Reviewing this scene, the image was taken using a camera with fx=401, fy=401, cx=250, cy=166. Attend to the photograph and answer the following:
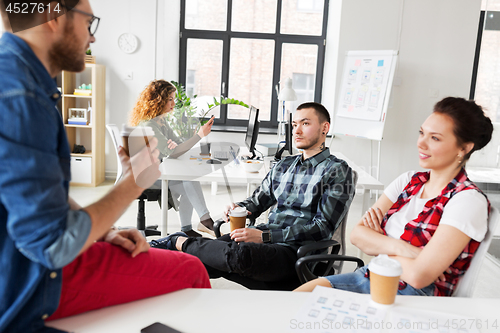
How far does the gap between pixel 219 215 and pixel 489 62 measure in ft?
11.5

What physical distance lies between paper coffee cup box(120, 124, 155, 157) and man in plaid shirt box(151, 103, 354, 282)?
1.01 m

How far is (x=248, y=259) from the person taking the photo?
182cm

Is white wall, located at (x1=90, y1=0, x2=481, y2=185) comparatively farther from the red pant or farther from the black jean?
the red pant

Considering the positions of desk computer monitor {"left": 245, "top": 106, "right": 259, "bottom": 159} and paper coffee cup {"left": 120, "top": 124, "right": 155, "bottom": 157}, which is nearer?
paper coffee cup {"left": 120, "top": 124, "right": 155, "bottom": 157}

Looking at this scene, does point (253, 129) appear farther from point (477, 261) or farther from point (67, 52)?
point (67, 52)

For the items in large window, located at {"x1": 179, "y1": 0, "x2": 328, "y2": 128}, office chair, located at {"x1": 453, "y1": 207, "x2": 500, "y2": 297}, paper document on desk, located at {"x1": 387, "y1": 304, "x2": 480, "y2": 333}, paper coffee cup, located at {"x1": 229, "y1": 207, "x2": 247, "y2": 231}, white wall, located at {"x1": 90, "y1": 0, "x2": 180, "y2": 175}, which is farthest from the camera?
large window, located at {"x1": 179, "y1": 0, "x2": 328, "y2": 128}

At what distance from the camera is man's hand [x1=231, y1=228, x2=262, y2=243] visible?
1.98m

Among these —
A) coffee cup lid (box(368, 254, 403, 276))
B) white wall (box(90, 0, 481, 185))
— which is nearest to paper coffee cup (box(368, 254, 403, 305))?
coffee cup lid (box(368, 254, 403, 276))

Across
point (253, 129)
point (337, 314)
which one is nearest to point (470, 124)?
point (337, 314)

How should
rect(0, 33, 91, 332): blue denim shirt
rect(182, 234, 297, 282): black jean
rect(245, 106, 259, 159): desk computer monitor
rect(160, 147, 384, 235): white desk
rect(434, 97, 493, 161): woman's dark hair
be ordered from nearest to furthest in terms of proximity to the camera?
rect(0, 33, 91, 332): blue denim shirt
rect(434, 97, 493, 161): woman's dark hair
rect(182, 234, 297, 282): black jean
rect(160, 147, 384, 235): white desk
rect(245, 106, 259, 159): desk computer monitor

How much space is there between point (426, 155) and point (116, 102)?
4.59 meters

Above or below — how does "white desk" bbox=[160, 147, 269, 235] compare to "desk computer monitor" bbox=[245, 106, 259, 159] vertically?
below

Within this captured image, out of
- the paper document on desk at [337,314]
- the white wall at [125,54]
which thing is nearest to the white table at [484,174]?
the paper document on desk at [337,314]

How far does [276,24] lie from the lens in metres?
5.57
